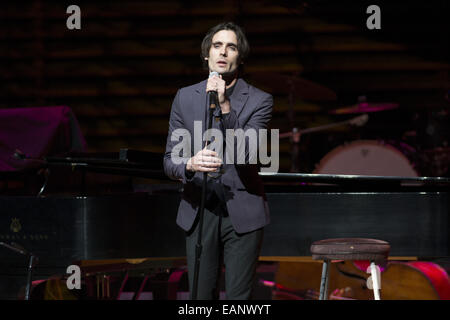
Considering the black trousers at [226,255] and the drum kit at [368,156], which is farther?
the drum kit at [368,156]

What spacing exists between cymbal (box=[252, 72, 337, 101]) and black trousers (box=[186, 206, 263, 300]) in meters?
3.26

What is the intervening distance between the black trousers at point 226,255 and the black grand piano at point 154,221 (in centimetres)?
94

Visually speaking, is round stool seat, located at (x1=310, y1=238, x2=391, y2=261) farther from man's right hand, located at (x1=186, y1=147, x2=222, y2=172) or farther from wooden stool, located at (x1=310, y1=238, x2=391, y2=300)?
man's right hand, located at (x1=186, y1=147, x2=222, y2=172)

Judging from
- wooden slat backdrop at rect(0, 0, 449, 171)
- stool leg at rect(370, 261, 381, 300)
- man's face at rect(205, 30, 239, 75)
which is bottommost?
stool leg at rect(370, 261, 381, 300)

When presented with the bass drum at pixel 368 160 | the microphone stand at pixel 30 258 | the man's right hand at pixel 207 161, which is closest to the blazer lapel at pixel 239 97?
the man's right hand at pixel 207 161

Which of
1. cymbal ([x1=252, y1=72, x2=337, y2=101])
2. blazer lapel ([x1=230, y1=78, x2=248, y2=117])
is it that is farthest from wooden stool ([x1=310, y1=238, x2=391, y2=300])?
cymbal ([x1=252, y1=72, x2=337, y2=101])

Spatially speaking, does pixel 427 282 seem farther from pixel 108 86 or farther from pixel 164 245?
pixel 108 86

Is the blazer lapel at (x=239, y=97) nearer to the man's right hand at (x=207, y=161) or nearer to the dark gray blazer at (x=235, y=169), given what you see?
the dark gray blazer at (x=235, y=169)

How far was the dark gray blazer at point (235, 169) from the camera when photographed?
2.06m

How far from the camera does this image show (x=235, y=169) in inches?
83.4

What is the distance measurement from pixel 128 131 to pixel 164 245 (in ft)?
11.7

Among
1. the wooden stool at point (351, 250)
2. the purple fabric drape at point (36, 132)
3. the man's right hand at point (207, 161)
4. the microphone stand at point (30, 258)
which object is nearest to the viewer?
the man's right hand at point (207, 161)

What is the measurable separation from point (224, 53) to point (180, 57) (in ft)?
14.8

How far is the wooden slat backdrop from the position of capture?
20.6 ft
